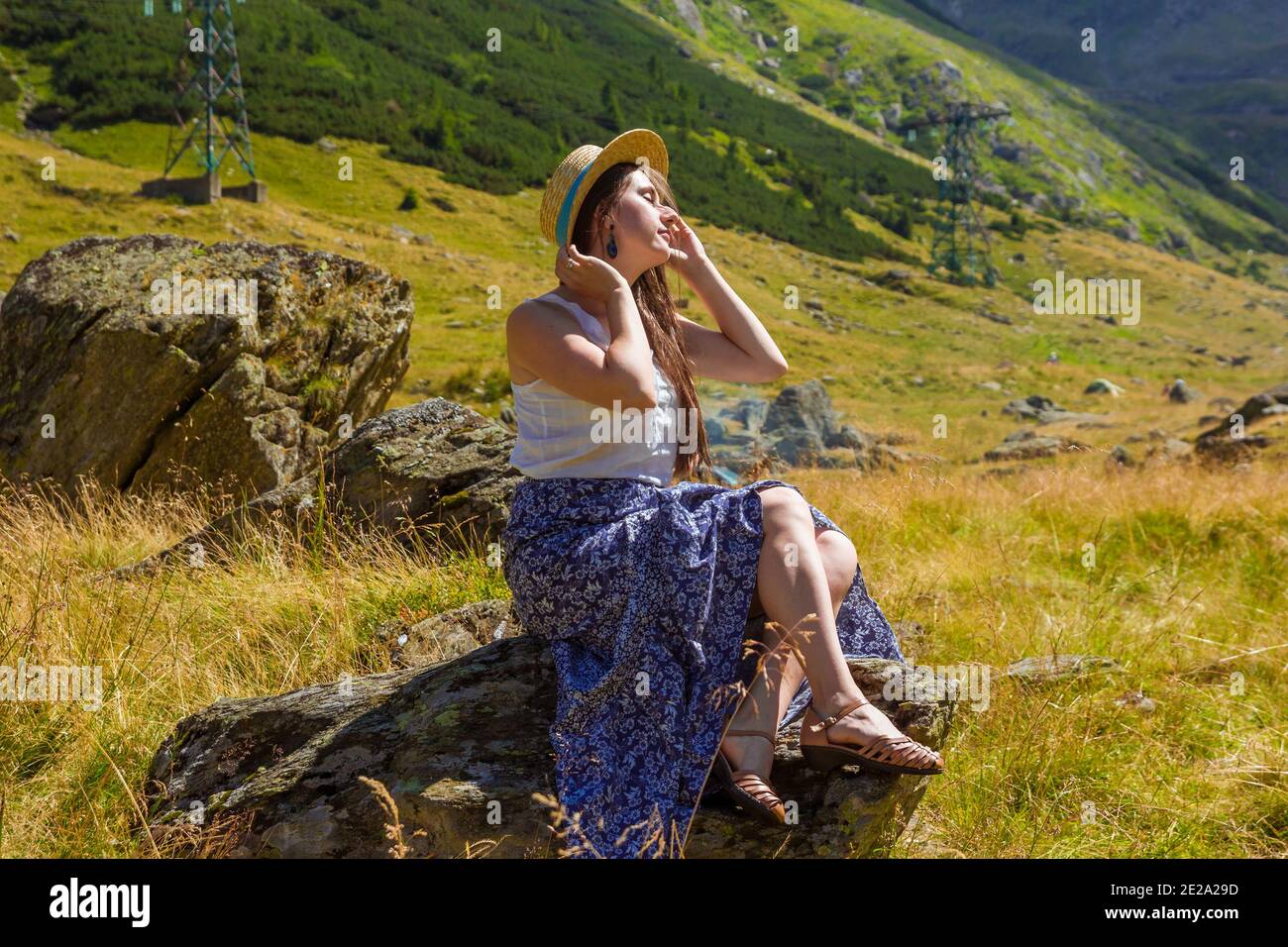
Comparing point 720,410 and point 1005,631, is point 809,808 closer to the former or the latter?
point 1005,631

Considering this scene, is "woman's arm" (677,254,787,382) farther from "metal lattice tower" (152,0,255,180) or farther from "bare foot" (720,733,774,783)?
"metal lattice tower" (152,0,255,180)

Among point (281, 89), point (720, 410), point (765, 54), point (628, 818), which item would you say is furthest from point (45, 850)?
point (765, 54)

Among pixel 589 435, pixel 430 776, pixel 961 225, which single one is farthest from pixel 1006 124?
pixel 430 776

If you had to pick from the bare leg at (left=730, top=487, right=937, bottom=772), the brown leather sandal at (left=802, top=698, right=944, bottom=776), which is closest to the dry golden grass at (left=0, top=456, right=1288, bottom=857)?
the brown leather sandal at (left=802, top=698, right=944, bottom=776)

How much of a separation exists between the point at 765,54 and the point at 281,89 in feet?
324

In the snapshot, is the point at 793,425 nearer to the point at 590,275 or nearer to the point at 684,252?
the point at 684,252

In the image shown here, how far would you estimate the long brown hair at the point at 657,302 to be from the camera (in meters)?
3.43

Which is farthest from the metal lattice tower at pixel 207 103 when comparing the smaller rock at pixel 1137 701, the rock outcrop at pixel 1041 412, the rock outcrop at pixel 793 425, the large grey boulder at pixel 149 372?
the smaller rock at pixel 1137 701

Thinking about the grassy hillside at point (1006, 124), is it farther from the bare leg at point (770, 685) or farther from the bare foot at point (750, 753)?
the bare foot at point (750, 753)

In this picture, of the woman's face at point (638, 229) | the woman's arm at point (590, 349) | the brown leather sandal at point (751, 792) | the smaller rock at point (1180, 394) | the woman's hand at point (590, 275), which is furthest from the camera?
the smaller rock at point (1180, 394)

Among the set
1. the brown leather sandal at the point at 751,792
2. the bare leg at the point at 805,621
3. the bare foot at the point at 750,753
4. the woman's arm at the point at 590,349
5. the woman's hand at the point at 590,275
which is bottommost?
the brown leather sandal at the point at 751,792

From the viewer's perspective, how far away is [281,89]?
62.2 m

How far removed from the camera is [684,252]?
3.73 m

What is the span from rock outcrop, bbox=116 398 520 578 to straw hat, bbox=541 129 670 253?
1.90 metres
